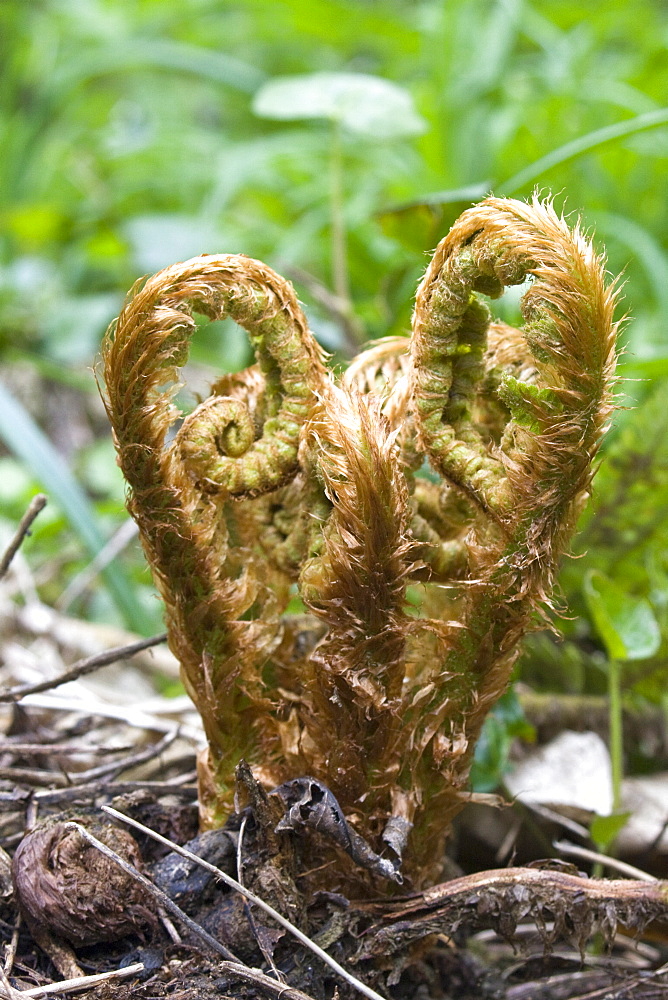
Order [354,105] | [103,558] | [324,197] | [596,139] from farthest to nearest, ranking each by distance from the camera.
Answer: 1. [324,197]
2. [354,105]
3. [103,558]
4. [596,139]

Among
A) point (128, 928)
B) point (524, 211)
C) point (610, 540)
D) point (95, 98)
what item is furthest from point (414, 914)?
point (95, 98)

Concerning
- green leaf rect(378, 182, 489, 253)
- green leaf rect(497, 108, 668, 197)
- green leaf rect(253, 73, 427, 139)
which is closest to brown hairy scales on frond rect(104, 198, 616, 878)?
green leaf rect(497, 108, 668, 197)

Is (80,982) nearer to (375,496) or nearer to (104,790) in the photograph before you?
(104,790)

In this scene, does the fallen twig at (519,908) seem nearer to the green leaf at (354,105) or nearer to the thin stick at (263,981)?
the thin stick at (263,981)

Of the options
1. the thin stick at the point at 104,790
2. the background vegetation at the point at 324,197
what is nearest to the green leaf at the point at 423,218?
the background vegetation at the point at 324,197

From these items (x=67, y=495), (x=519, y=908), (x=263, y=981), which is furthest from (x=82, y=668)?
(x=67, y=495)

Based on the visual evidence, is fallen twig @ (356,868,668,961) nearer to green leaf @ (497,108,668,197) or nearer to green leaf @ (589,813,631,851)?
green leaf @ (589,813,631,851)
